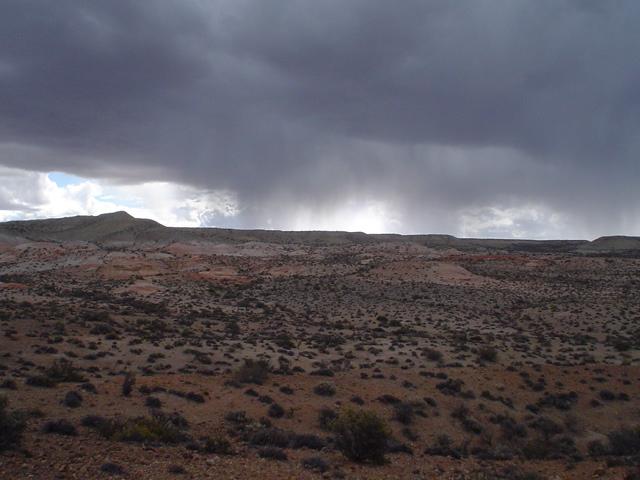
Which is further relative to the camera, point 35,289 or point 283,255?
point 283,255

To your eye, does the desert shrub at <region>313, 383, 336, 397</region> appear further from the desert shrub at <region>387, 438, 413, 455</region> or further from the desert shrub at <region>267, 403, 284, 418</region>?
the desert shrub at <region>387, 438, 413, 455</region>

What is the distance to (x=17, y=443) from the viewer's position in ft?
41.6

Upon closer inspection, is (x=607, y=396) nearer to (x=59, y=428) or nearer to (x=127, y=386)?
(x=127, y=386)

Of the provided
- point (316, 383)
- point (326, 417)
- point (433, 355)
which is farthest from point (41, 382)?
point (433, 355)

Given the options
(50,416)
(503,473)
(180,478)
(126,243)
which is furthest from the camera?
(126,243)

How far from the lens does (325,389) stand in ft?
77.0

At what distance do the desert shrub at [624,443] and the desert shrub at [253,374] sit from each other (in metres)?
13.8

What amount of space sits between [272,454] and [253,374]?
31.7 feet

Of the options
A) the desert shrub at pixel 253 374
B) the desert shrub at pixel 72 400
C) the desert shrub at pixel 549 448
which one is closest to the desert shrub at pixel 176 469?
the desert shrub at pixel 72 400

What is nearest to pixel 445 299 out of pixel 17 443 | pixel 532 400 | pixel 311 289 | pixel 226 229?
pixel 311 289

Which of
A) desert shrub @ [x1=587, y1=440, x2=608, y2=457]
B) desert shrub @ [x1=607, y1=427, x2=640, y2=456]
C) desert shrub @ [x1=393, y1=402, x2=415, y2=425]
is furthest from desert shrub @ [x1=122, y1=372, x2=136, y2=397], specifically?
desert shrub @ [x1=607, y1=427, x2=640, y2=456]

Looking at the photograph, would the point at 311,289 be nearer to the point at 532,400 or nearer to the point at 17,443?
the point at 532,400

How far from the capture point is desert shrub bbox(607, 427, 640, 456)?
18297mm

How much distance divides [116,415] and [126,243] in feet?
501
